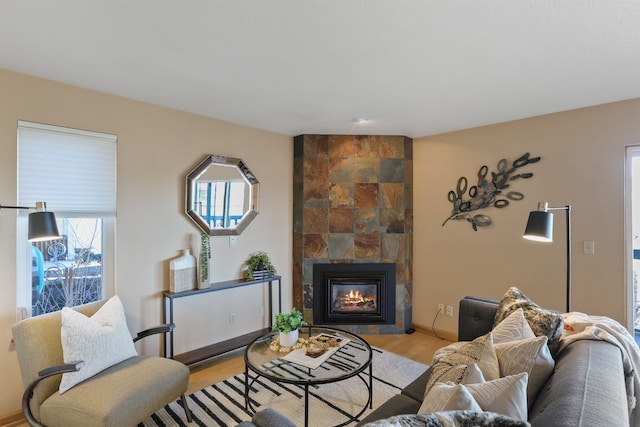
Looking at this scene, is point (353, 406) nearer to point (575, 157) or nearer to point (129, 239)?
point (129, 239)

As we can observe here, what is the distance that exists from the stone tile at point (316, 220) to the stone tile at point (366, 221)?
1.21 ft

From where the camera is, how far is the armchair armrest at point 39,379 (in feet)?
5.57

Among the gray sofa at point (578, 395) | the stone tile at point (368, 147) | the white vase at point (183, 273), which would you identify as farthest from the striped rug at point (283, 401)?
the stone tile at point (368, 147)

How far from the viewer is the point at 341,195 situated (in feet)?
12.3

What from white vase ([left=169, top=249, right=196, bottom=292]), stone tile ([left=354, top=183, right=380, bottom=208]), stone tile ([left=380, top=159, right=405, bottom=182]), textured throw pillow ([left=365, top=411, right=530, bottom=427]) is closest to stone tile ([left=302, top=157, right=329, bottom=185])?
stone tile ([left=354, top=183, right=380, bottom=208])

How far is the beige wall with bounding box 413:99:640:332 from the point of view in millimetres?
2684

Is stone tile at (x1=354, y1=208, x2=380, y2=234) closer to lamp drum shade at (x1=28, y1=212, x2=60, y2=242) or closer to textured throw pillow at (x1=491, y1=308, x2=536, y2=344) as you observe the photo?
textured throw pillow at (x1=491, y1=308, x2=536, y2=344)

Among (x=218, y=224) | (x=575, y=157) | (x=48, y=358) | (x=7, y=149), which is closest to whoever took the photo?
(x=48, y=358)

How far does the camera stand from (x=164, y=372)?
1.95 m

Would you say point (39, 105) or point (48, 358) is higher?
point (39, 105)

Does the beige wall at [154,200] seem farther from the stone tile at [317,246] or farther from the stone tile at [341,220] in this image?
the stone tile at [341,220]

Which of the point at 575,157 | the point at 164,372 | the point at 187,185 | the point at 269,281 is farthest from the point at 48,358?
the point at 575,157

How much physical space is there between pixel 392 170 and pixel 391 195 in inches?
12.0

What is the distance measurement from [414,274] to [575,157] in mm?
2046
